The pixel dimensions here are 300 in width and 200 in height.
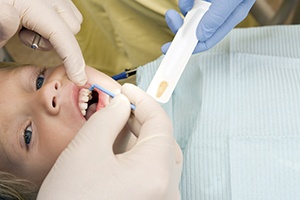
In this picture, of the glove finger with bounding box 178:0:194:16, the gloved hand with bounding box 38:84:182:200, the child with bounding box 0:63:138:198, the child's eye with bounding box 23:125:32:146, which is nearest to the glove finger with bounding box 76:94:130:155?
the gloved hand with bounding box 38:84:182:200

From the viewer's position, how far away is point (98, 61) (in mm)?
2082

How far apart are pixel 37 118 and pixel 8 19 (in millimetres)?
279

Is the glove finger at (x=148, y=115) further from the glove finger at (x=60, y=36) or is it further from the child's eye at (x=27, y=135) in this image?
the child's eye at (x=27, y=135)

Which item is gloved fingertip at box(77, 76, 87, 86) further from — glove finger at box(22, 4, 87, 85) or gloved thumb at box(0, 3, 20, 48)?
gloved thumb at box(0, 3, 20, 48)

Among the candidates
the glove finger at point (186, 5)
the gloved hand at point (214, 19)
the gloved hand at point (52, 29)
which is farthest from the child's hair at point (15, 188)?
the glove finger at point (186, 5)

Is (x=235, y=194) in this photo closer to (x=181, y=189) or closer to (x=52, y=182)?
(x=181, y=189)

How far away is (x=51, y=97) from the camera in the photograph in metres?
1.21

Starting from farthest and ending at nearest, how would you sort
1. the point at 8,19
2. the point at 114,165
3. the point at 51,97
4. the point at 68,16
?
the point at 68,16, the point at 51,97, the point at 8,19, the point at 114,165

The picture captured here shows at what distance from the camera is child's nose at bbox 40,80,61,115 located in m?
1.20

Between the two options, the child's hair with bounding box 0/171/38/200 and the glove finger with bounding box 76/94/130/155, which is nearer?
the glove finger with bounding box 76/94/130/155

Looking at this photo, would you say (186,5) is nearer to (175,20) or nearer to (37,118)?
(175,20)

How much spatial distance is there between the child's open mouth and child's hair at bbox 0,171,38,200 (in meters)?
0.25

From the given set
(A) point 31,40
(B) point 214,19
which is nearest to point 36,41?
(A) point 31,40

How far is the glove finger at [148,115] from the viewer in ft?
3.39
